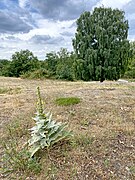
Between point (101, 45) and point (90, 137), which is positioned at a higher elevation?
point (101, 45)

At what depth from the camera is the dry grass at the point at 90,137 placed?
2627mm

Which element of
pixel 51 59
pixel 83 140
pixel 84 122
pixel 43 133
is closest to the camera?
pixel 43 133

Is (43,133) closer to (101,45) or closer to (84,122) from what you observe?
(84,122)

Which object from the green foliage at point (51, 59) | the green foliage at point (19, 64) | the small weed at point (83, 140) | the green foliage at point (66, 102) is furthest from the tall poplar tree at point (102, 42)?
the green foliage at point (51, 59)

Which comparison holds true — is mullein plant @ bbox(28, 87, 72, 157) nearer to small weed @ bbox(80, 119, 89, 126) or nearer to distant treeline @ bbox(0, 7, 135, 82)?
small weed @ bbox(80, 119, 89, 126)

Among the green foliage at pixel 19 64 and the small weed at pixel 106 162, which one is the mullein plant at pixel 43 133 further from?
the green foliage at pixel 19 64

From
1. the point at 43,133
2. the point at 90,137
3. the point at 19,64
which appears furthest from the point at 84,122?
the point at 19,64

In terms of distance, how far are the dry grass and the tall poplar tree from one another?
834 cm

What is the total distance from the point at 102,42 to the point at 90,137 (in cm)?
1087

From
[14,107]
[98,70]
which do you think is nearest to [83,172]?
[14,107]

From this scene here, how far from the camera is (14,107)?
519 centimetres

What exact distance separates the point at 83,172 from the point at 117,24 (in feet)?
39.9

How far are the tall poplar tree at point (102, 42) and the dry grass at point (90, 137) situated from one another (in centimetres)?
834

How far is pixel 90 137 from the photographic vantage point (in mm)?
3389
